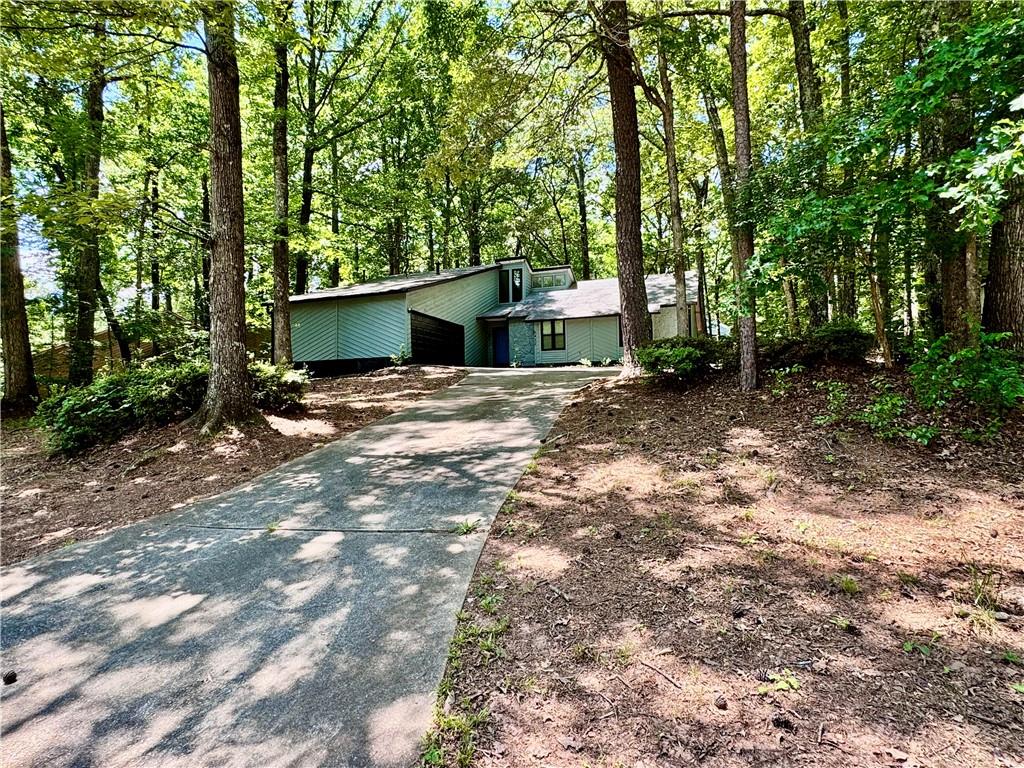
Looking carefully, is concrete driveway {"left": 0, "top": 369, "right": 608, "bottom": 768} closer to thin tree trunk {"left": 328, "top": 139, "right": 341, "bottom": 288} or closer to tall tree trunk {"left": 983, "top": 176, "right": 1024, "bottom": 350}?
tall tree trunk {"left": 983, "top": 176, "right": 1024, "bottom": 350}

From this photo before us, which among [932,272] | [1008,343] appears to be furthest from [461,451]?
[932,272]

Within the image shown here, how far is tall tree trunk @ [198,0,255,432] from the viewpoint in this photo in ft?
22.8

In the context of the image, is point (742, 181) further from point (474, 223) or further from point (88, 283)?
point (474, 223)

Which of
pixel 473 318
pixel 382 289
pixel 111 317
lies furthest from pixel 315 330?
pixel 473 318

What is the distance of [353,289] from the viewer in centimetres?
1719

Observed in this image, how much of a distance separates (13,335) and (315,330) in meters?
8.21

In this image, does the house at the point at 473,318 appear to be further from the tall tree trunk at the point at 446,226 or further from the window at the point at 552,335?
the tall tree trunk at the point at 446,226

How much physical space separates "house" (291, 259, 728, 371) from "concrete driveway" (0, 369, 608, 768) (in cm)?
1196

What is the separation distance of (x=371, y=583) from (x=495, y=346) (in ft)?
62.5

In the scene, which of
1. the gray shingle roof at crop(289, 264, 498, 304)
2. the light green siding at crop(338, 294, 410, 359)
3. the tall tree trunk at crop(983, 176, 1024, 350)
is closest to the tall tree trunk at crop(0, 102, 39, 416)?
the gray shingle roof at crop(289, 264, 498, 304)

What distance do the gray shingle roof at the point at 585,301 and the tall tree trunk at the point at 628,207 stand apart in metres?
10.5

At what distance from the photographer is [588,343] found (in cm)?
1962

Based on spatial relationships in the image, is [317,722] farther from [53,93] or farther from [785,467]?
[53,93]

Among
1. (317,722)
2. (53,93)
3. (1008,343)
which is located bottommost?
(317,722)
